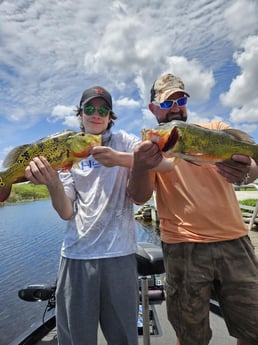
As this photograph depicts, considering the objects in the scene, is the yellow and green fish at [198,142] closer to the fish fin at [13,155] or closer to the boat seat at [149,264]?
the fish fin at [13,155]

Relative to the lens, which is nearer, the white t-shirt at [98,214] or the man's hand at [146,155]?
the man's hand at [146,155]

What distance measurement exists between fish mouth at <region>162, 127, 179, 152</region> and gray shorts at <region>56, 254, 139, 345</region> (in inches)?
44.2

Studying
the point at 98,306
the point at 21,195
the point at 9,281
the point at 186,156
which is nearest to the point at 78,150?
the point at 186,156

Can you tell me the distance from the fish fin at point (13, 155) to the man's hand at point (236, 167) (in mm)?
1791

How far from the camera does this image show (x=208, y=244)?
119 inches

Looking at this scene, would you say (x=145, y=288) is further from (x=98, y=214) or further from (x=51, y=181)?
(x=51, y=181)

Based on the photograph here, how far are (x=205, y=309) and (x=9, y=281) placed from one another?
14.5 metres

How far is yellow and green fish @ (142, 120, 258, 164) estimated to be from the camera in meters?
2.36

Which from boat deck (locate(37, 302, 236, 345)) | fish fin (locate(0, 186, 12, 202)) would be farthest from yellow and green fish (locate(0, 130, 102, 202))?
boat deck (locate(37, 302, 236, 345))

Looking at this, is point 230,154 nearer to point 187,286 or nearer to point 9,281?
point 187,286

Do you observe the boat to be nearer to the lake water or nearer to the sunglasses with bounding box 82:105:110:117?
the sunglasses with bounding box 82:105:110:117

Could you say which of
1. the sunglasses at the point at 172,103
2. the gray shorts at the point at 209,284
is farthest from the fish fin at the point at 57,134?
the gray shorts at the point at 209,284

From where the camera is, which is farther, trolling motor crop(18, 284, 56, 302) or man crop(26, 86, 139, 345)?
trolling motor crop(18, 284, 56, 302)

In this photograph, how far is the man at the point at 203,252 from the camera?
2.91 metres
